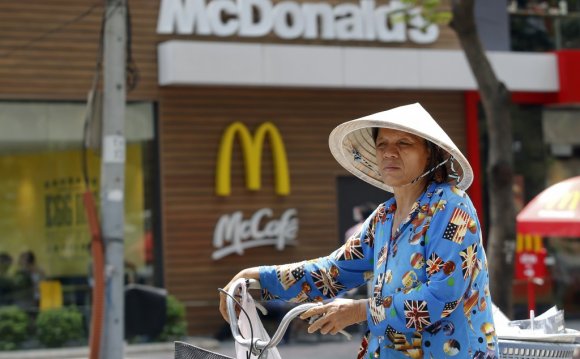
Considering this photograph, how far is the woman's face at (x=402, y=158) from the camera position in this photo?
3.99 metres

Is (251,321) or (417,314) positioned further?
(251,321)

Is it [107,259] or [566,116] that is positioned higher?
[566,116]

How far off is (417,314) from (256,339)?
506mm

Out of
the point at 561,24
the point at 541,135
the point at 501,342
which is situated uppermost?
the point at 561,24

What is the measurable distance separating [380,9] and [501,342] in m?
14.1

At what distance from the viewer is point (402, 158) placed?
4.00 m

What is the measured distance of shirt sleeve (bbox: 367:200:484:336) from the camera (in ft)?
12.1

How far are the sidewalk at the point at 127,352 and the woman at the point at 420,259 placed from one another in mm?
12095

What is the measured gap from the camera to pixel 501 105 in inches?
518

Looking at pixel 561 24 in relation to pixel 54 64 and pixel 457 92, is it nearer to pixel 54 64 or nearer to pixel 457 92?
pixel 457 92

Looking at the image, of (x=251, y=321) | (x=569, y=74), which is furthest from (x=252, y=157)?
(x=251, y=321)

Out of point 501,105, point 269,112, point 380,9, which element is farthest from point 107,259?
point 380,9

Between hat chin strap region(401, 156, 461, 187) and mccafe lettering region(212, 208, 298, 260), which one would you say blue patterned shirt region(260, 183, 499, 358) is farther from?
mccafe lettering region(212, 208, 298, 260)

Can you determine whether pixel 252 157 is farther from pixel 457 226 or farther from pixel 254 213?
pixel 457 226
